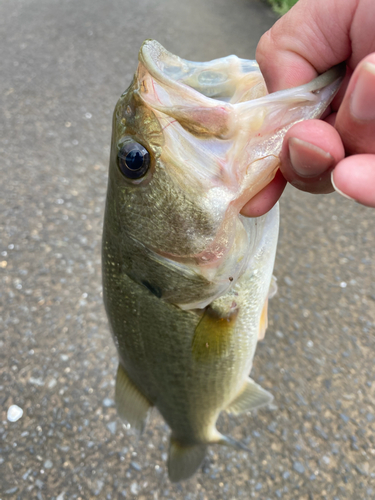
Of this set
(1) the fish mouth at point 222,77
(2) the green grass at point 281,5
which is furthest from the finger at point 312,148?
(2) the green grass at point 281,5

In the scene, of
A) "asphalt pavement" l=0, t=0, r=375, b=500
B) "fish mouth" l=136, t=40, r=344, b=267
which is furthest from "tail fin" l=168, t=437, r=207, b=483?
"fish mouth" l=136, t=40, r=344, b=267

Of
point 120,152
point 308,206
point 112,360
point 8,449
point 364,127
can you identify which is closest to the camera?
point 364,127

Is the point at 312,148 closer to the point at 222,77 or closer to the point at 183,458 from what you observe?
the point at 222,77

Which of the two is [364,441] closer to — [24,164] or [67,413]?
[67,413]

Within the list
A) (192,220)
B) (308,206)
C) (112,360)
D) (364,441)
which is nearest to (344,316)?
(364,441)

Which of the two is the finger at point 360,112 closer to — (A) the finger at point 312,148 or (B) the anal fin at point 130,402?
(A) the finger at point 312,148
